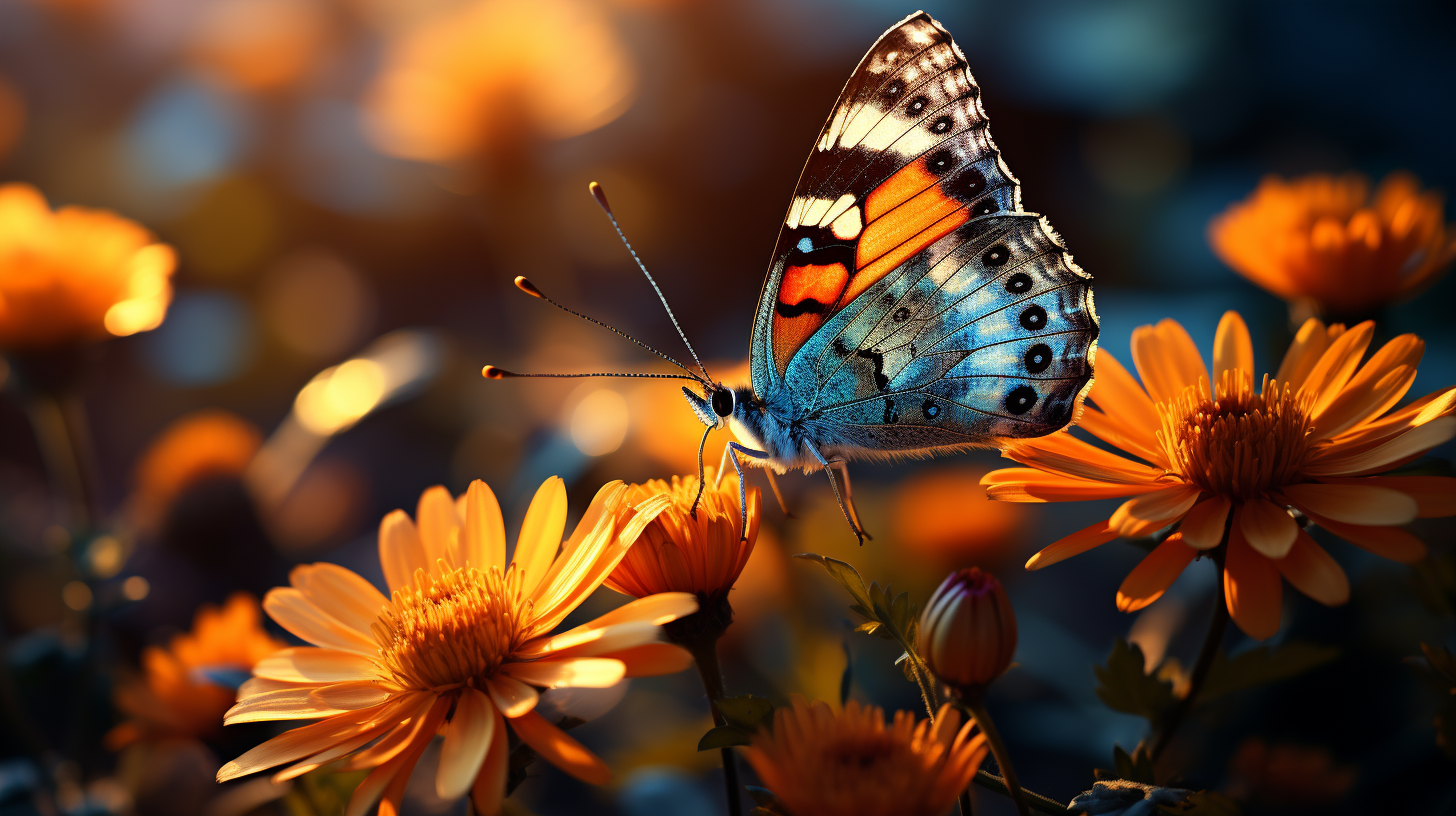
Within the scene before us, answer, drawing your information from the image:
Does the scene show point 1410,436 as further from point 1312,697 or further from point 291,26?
point 291,26

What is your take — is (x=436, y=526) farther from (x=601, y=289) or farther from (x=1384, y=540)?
(x=601, y=289)

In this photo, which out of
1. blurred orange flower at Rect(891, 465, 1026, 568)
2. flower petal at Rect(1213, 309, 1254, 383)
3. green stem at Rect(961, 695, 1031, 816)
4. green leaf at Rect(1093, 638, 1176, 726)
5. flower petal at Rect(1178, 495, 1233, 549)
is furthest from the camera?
blurred orange flower at Rect(891, 465, 1026, 568)

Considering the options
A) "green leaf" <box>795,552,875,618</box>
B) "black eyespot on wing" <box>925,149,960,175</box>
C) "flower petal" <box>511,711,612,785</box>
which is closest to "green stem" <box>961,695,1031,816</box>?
"green leaf" <box>795,552,875,618</box>

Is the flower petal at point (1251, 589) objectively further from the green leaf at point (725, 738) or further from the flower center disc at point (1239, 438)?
the green leaf at point (725, 738)

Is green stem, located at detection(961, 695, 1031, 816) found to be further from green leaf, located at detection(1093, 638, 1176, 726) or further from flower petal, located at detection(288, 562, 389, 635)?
flower petal, located at detection(288, 562, 389, 635)

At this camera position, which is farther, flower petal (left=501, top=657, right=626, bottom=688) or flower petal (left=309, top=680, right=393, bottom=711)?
flower petal (left=309, top=680, right=393, bottom=711)

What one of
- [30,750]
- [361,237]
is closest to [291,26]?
[361,237]
